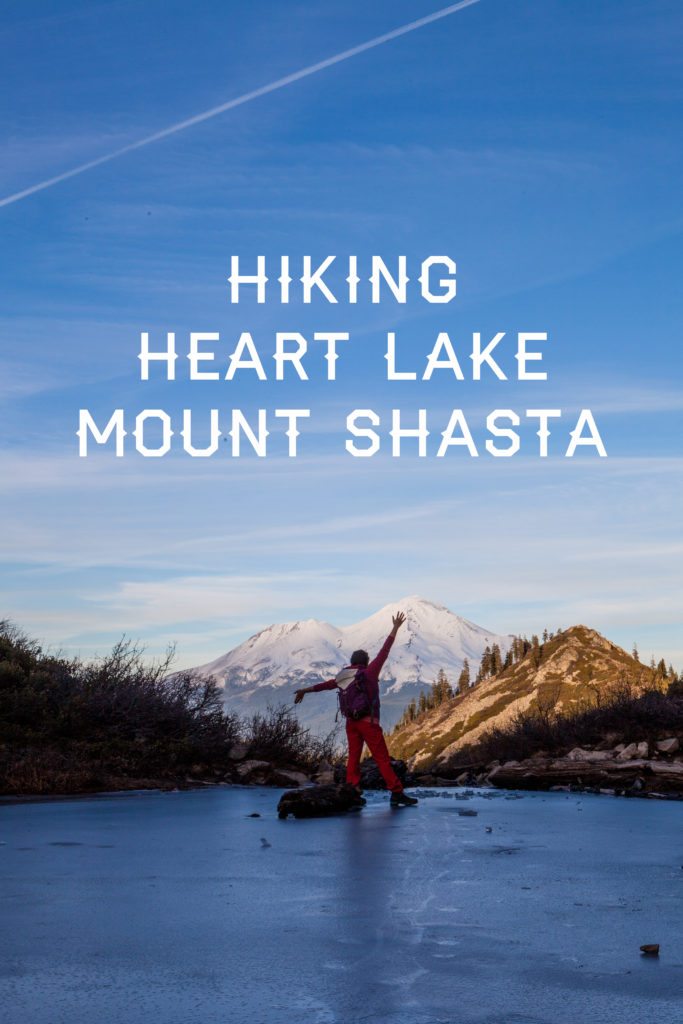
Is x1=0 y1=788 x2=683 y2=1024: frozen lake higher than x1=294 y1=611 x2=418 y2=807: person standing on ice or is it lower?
lower

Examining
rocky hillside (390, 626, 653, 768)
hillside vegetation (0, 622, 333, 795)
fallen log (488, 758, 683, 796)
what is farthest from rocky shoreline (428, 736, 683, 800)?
rocky hillside (390, 626, 653, 768)

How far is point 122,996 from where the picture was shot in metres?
5.73

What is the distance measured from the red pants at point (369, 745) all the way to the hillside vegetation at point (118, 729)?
179 inches

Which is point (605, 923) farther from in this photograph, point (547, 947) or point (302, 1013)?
point (302, 1013)

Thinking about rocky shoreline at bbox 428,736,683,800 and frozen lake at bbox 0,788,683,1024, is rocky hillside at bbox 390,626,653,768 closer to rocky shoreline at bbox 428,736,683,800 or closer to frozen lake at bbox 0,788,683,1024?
rocky shoreline at bbox 428,736,683,800

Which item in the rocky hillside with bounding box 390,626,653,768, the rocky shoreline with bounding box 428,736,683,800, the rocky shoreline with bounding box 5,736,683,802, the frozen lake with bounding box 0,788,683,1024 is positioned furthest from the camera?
the rocky hillside with bounding box 390,626,653,768

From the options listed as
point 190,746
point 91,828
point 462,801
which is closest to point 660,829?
point 462,801

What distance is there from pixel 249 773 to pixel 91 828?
9.16m

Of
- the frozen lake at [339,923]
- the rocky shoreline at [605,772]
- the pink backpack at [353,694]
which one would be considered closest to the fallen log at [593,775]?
the rocky shoreline at [605,772]

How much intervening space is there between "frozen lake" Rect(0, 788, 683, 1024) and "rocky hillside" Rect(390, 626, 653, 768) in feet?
182

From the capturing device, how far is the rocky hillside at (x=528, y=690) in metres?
73.9

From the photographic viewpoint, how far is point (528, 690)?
85.4 meters

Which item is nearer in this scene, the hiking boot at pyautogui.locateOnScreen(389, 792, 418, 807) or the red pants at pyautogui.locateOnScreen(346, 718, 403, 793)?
the red pants at pyautogui.locateOnScreen(346, 718, 403, 793)

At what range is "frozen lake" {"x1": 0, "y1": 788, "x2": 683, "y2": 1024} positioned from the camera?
559 centimetres
